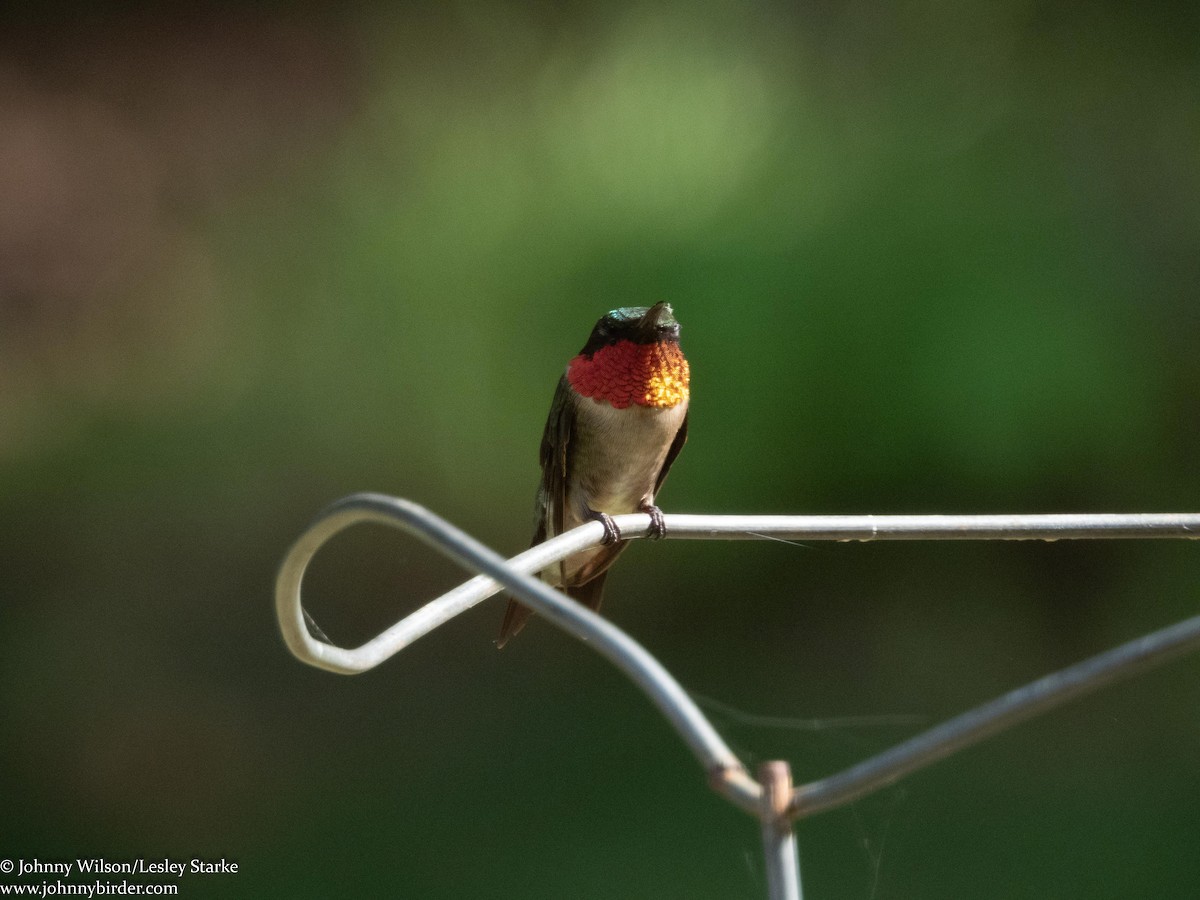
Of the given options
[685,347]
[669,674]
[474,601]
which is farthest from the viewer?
[685,347]

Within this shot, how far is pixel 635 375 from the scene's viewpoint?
1345 millimetres

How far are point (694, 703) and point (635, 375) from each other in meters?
0.93

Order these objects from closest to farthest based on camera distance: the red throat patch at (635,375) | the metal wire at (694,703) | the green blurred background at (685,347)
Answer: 1. the metal wire at (694,703)
2. the red throat patch at (635,375)
3. the green blurred background at (685,347)

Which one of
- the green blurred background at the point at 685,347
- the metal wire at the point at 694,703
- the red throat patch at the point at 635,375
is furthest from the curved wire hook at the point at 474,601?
the green blurred background at the point at 685,347

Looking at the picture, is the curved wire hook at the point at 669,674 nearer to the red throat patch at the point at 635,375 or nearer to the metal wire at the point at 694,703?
the metal wire at the point at 694,703

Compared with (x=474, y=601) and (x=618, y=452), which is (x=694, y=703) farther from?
(x=618, y=452)

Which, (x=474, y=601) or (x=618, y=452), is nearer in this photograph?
(x=474, y=601)

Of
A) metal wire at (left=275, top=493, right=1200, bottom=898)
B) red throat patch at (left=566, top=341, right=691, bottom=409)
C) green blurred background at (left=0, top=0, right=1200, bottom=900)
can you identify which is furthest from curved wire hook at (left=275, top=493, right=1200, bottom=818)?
green blurred background at (left=0, top=0, right=1200, bottom=900)

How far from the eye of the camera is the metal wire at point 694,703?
12.7 inches

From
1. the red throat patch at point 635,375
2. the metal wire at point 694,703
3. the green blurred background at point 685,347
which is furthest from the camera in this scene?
the green blurred background at point 685,347

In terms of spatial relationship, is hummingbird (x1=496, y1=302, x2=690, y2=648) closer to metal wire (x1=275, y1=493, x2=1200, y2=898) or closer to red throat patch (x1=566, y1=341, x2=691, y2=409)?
red throat patch (x1=566, y1=341, x2=691, y2=409)

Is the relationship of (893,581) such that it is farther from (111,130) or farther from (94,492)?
(111,130)

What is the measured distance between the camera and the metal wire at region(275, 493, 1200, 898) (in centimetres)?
32

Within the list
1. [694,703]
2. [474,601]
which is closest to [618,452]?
[474,601]
